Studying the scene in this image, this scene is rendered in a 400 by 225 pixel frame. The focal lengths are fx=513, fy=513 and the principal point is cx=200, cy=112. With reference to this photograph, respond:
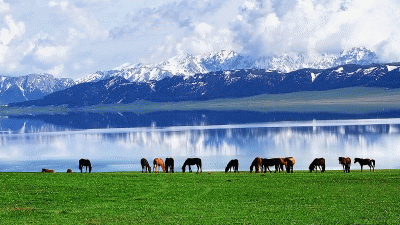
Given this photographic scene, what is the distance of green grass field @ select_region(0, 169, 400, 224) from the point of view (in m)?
20.8

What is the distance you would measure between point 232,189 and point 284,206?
220 inches

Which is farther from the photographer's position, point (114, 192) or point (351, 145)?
point (351, 145)

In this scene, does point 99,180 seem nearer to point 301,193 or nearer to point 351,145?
point 301,193

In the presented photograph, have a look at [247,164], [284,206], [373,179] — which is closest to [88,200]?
[284,206]

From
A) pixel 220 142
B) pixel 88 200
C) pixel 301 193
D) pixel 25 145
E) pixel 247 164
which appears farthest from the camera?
pixel 25 145

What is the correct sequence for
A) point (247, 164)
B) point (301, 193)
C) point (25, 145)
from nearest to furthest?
1. point (301, 193)
2. point (247, 164)
3. point (25, 145)

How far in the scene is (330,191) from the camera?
28.0 m

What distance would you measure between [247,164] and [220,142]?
35.1 metres

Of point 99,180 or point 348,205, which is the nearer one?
point 348,205

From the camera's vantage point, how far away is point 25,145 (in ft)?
351

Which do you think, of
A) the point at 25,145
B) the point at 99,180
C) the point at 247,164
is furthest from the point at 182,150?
the point at 99,180

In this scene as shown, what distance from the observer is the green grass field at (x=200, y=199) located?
2078 cm

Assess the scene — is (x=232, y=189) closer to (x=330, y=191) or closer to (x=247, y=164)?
(x=330, y=191)

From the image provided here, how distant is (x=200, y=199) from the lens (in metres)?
25.6
